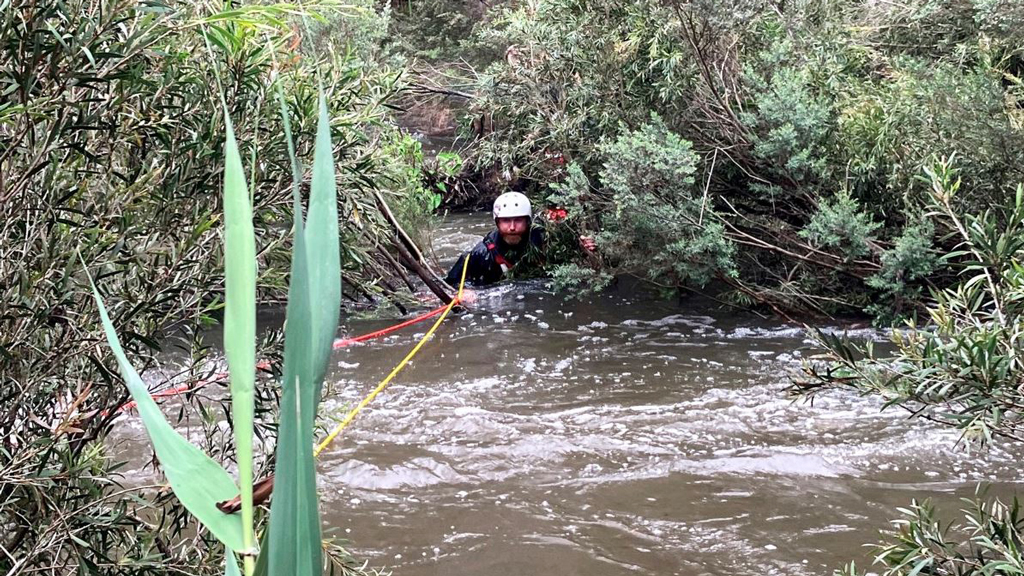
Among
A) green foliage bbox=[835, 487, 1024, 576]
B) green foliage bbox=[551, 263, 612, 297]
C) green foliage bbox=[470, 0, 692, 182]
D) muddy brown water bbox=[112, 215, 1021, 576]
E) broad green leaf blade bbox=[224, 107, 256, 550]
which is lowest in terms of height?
muddy brown water bbox=[112, 215, 1021, 576]

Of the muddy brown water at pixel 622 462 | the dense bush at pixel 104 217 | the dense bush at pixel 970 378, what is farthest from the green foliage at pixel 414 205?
the dense bush at pixel 970 378

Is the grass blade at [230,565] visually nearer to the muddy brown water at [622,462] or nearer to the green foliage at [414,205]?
the muddy brown water at [622,462]

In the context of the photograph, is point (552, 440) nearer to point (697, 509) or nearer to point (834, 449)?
point (697, 509)

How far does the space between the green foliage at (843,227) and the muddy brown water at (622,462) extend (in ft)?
2.69

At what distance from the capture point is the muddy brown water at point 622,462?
14.1 ft

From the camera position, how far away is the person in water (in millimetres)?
Result: 8805

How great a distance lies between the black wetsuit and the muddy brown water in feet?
5.94

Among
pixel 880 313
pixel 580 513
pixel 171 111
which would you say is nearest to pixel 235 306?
pixel 171 111

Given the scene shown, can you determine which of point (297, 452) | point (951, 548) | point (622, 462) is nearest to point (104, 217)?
point (297, 452)

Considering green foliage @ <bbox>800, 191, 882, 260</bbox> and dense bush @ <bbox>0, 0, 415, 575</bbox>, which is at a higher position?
dense bush @ <bbox>0, 0, 415, 575</bbox>

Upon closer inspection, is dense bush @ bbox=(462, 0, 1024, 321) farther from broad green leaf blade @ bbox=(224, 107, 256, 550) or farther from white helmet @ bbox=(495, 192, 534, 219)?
broad green leaf blade @ bbox=(224, 107, 256, 550)

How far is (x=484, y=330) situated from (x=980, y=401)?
6.16 m

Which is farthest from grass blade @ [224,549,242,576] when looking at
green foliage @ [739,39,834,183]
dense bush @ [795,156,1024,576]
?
green foliage @ [739,39,834,183]

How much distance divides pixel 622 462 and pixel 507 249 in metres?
4.54
